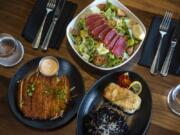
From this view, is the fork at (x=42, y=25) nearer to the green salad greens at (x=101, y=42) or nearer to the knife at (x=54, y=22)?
the knife at (x=54, y=22)

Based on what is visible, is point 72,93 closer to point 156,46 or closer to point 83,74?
point 83,74

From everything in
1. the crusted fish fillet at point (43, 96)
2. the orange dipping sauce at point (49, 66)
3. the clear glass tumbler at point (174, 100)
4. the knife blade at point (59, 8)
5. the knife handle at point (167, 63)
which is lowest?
the crusted fish fillet at point (43, 96)

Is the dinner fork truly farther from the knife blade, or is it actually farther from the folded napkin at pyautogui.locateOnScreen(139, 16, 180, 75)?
the knife blade

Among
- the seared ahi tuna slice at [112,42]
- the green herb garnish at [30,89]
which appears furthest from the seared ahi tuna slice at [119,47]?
the green herb garnish at [30,89]

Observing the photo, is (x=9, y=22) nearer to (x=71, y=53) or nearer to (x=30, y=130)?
(x=71, y=53)

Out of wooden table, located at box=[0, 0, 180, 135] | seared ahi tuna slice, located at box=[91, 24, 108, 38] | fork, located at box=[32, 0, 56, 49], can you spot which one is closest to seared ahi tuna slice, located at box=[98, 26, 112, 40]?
seared ahi tuna slice, located at box=[91, 24, 108, 38]

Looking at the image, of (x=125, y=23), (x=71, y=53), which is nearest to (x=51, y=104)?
(x=71, y=53)
